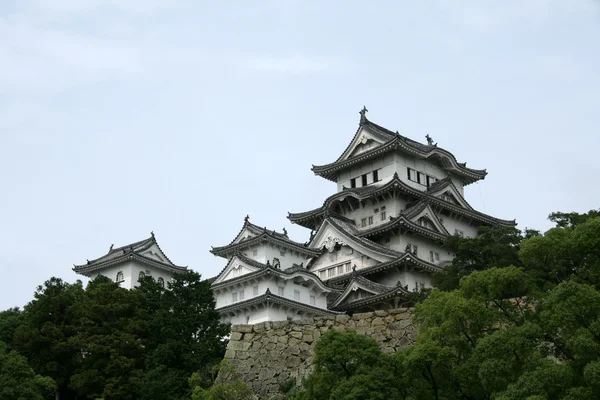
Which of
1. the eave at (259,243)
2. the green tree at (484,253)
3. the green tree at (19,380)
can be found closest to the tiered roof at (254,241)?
the eave at (259,243)

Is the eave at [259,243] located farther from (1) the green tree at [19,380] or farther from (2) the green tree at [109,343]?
(1) the green tree at [19,380]

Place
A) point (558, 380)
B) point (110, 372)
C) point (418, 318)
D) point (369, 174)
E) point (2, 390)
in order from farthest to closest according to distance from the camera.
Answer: point (369, 174), point (110, 372), point (2, 390), point (418, 318), point (558, 380)

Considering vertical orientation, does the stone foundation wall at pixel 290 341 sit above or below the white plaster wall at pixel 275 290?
below

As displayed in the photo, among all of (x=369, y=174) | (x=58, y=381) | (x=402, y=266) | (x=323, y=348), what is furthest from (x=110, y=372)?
(x=369, y=174)

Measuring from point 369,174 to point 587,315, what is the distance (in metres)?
A: 41.1

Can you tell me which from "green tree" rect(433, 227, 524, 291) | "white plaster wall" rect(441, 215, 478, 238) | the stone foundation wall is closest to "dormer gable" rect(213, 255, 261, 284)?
"green tree" rect(433, 227, 524, 291)

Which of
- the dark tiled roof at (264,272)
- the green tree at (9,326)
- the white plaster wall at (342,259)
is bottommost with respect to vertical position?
the green tree at (9,326)

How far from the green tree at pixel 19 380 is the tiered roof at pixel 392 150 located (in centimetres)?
2899

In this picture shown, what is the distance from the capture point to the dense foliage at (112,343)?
34.5 meters

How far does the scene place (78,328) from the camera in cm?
3794

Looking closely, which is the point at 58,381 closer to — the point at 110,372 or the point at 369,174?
the point at 110,372

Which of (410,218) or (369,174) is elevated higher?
(369,174)

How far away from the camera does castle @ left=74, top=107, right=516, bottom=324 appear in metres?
49.3

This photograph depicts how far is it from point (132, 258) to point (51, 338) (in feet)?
60.8
